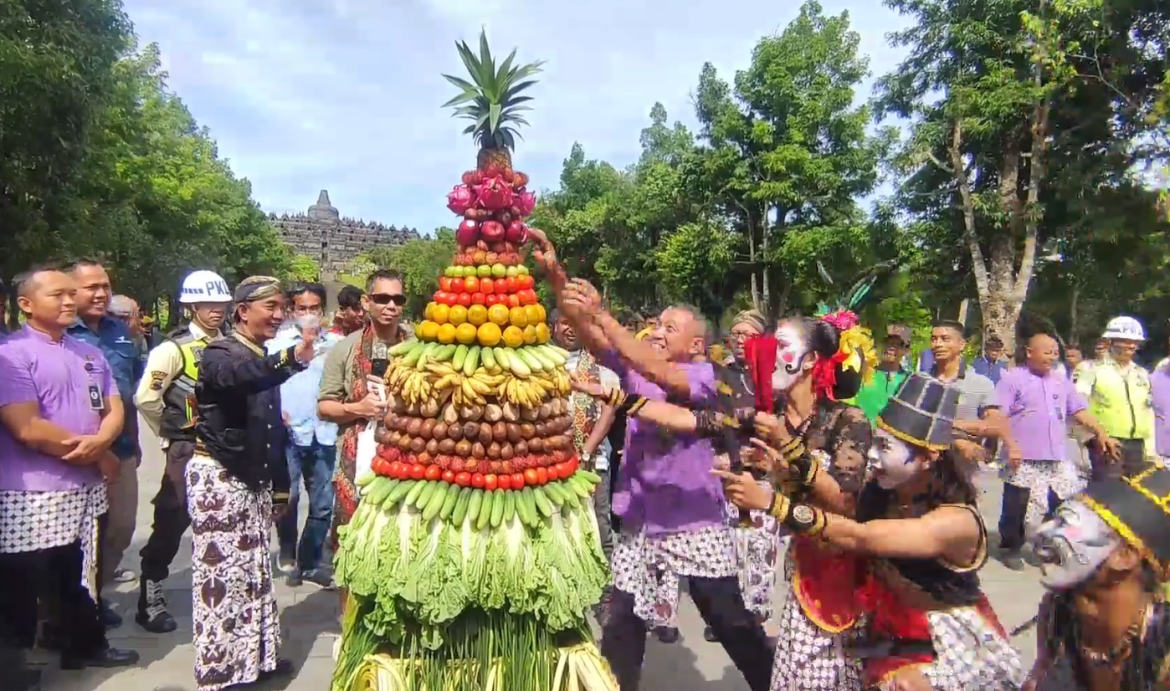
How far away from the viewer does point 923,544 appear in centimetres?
224

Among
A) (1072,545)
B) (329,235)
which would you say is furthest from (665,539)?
(329,235)

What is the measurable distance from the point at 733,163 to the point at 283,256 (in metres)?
36.4

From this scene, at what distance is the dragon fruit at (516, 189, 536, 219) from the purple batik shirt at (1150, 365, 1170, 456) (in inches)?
220

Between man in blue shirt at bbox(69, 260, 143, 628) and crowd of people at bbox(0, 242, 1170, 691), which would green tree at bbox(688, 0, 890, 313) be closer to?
crowd of people at bbox(0, 242, 1170, 691)

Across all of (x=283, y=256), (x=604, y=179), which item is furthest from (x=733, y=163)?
(x=283, y=256)

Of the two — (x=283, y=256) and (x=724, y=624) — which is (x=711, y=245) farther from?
(x=283, y=256)

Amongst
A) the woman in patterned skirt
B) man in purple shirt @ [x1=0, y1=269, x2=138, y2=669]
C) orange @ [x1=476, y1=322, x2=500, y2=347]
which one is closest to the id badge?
man in purple shirt @ [x1=0, y1=269, x2=138, y2=669]

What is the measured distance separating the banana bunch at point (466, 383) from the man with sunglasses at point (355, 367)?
1288mm

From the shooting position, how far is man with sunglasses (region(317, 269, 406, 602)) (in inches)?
152

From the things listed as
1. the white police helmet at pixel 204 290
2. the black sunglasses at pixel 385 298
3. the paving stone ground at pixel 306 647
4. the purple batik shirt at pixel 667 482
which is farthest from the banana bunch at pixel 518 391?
the white police helmet at pixel 204 290

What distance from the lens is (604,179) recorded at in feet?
119

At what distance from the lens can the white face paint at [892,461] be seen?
236 cm

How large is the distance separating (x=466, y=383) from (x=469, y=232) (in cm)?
55

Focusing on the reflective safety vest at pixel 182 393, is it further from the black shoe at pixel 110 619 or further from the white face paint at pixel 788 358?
the white face paint at pixel 788 358
